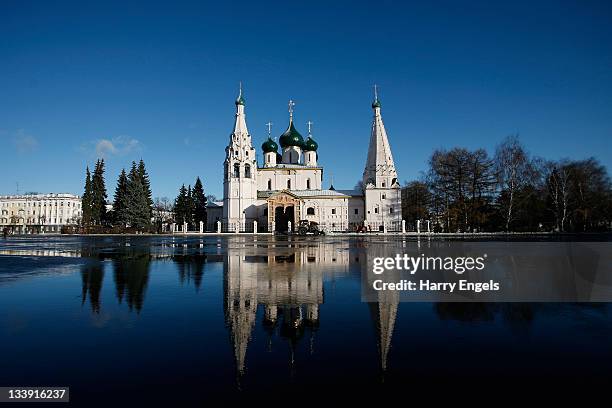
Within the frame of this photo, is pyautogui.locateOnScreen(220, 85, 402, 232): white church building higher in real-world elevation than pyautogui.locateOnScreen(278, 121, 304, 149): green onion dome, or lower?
lower

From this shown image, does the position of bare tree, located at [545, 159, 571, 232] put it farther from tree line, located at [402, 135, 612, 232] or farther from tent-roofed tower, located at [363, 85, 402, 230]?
tent-roofed tower, located at [363, 85, 402, 230]

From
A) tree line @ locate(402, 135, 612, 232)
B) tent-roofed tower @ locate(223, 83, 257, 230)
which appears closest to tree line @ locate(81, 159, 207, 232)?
tent-roofed tower @ locate(223, 83, 257, 230)

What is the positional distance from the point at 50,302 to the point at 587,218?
58911 millimetres

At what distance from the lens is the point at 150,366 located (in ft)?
12.0

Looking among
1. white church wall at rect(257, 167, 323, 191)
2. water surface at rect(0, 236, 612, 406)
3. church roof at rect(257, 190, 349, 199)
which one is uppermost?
white church wall at rect(257, 167, 323, 191)

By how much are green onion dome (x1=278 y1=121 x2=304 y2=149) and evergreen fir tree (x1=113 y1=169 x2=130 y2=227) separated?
27344 mm

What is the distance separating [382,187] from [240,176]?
72.8 ft

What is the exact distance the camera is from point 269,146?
68.9 meters

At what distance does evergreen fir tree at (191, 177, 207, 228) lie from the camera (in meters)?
71.2

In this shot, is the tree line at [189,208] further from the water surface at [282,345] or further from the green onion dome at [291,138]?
the water surface at [282,345]

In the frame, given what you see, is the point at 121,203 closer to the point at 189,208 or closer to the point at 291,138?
the point at 189,208

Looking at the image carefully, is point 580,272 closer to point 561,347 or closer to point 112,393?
point 561,347

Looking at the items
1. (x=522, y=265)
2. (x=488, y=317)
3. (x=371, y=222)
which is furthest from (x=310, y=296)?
(x=371, y=222)

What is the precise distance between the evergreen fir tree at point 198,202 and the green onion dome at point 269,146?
15.1 metres
